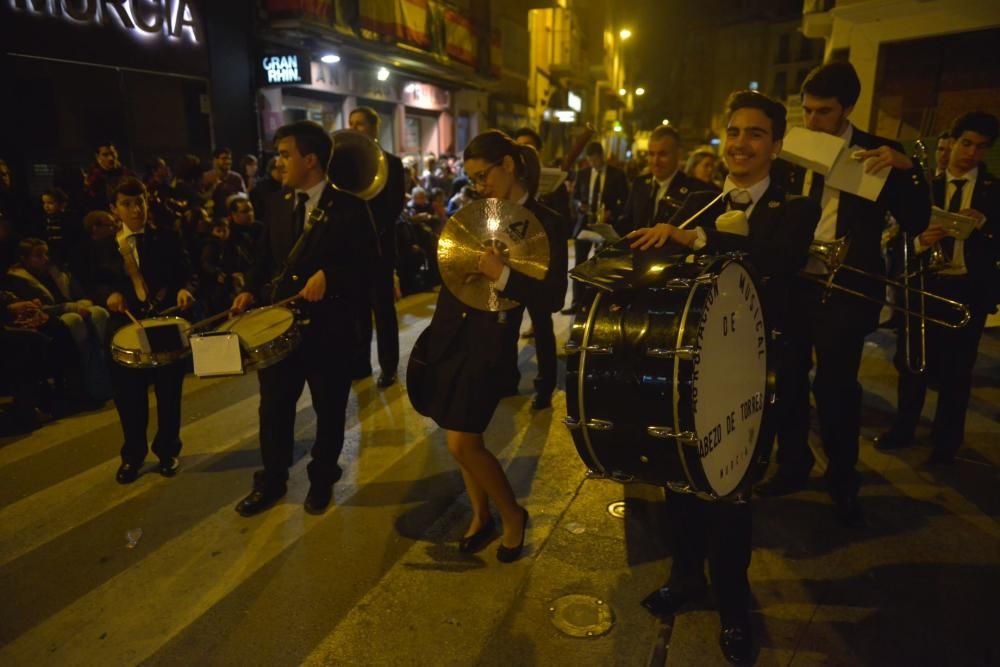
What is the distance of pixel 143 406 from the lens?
4191 mm

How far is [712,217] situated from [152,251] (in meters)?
3.39

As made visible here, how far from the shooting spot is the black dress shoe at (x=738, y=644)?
2.60m

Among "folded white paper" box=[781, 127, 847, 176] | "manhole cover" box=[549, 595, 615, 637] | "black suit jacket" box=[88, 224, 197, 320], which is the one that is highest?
"folded white paper" box=[781, 127, 847, 176]

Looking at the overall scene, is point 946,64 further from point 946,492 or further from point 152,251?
point 152,251

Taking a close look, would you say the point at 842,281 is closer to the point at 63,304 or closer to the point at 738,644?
the point at 738,644

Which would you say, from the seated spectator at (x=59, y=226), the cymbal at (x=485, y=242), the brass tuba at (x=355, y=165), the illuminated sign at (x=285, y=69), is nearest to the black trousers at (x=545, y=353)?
the brass tuba at (x=355, y=165)

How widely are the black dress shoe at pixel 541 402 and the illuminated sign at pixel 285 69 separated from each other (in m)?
9.25

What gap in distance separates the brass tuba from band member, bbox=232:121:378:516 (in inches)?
68.0

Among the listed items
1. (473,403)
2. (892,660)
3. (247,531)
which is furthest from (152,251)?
(892,660)

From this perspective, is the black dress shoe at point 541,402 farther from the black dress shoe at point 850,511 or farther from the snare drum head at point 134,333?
the snare drum head at point 134,333

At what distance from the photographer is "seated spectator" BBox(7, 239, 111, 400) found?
548 centimetres

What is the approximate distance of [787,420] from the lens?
3.41 meters

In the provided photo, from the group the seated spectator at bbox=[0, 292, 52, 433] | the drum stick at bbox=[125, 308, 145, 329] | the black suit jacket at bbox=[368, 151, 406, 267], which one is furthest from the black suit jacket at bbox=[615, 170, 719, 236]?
the seated spectator at bbox=[0, 292, 52, 433]

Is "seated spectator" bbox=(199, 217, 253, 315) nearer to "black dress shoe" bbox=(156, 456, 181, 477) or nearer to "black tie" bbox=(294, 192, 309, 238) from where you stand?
"black dress shoe" bbox=(156, 456, 181, 477)
